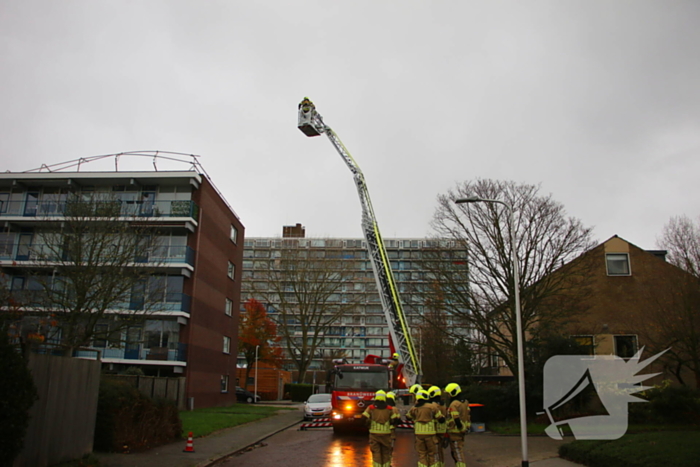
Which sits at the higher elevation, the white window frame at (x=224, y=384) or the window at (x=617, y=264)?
the window at (x=617, y=264)

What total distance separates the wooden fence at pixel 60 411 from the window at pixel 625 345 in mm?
24388

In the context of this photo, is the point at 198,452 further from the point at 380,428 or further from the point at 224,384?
the point at 224,384

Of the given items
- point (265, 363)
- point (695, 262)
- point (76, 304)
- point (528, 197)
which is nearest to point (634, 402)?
point (695, 262)

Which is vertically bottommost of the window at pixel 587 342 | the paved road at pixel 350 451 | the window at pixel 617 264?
the paved road at pixel 350 451

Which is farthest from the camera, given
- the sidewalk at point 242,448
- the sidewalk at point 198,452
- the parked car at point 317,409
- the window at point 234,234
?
the window at point 234,234

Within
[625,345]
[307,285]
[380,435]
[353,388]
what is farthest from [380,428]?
[307,285]

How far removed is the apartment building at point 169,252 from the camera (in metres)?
28.4

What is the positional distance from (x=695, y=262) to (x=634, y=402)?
5470 mm

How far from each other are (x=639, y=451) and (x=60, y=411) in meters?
11.1

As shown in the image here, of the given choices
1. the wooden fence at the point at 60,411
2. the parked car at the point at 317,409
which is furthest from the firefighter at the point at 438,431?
the parked car at the point at 317,409

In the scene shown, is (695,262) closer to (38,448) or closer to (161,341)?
(38,448)

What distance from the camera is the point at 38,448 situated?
9.55 meters

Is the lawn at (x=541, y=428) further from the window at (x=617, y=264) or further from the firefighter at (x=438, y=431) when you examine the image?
the window at (x=617, y=264)

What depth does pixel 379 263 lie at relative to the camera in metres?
28.0
